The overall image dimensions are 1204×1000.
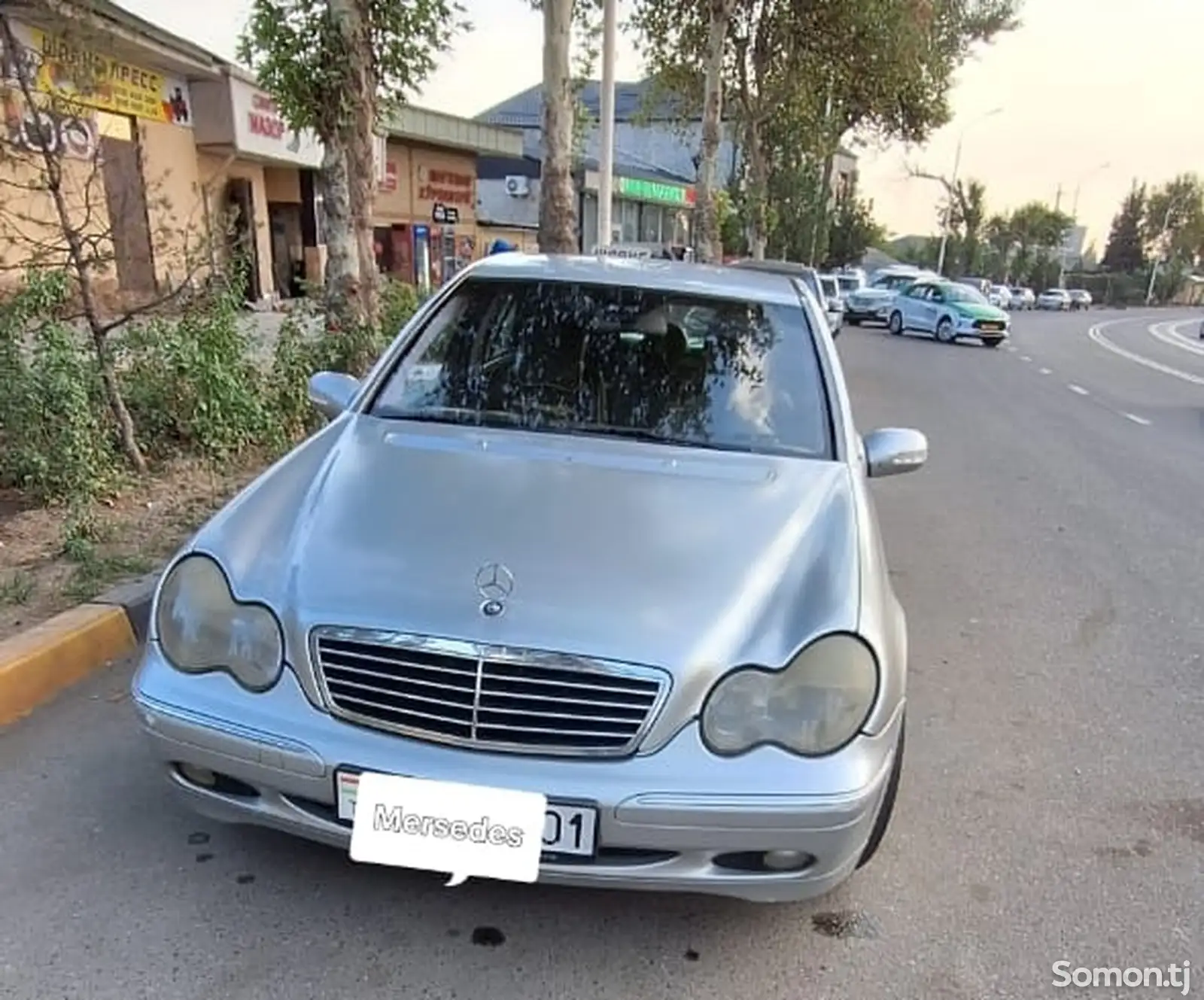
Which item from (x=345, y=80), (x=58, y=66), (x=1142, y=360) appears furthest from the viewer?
(x=1142, y=360)

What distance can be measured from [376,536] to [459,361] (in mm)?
1210

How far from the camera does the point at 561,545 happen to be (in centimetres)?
236

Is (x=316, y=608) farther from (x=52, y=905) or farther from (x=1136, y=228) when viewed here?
(x=1136, y=228)

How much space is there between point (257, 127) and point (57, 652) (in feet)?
54.7

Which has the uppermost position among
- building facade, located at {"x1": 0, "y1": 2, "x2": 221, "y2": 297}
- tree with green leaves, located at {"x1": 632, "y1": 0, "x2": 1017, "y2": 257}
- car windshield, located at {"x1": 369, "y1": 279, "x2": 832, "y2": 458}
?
tree with green leaves, located at {"x1": 632, "y1": 0, "x2": 1017, "y2": 257}

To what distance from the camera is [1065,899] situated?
2645mm

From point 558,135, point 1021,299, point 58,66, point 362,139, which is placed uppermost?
point 558,135

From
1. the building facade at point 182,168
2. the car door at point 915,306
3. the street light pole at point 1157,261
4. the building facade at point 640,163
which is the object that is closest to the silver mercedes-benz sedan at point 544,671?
the building facade at point 182,168

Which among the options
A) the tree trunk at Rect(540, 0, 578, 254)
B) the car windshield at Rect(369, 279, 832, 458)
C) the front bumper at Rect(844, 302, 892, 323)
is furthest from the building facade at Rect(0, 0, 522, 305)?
the front bumper at Rect(844, 302, 892, 323)

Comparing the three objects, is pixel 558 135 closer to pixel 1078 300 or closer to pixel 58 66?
pixel 58 66

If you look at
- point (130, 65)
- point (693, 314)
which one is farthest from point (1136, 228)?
point (693, 314)

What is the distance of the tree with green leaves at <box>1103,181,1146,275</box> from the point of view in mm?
87750

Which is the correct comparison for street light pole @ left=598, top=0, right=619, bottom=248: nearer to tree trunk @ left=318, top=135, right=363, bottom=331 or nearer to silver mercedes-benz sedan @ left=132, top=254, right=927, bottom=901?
tree trunk @ left=318, top=135, right=363, bottom=331

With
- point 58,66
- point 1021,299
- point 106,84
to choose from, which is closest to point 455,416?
point 58,66
